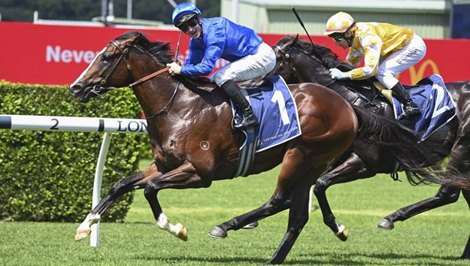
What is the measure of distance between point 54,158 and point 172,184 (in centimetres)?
328

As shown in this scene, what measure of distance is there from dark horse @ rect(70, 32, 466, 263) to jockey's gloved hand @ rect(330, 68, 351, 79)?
118 cm

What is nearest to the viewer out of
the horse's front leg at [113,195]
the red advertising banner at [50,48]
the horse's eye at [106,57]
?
the horse's front leg at [113,195]

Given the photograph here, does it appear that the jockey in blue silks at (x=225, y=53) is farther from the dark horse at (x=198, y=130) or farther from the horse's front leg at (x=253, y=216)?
the horse's front leg at (x=253, y=216)

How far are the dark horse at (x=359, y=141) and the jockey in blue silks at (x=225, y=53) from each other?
140cm

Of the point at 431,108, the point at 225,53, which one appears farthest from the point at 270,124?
the point at 431,108

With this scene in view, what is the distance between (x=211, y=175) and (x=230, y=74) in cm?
70

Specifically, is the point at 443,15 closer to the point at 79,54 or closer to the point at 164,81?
the point at 79,54

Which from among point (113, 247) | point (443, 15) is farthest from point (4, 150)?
point (443, 15)

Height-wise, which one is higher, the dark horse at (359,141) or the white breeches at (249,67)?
the white breeches at (249,67)

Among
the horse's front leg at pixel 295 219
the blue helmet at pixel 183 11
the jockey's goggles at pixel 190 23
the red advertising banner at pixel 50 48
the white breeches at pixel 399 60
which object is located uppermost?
the blue helmet at pixel 183 11

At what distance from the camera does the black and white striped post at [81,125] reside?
7.40 meters

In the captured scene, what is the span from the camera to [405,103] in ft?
27.8

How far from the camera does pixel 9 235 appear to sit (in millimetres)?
8711

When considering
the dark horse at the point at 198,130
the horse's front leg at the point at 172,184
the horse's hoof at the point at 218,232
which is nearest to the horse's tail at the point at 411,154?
the dark horse at the point at 198,130
